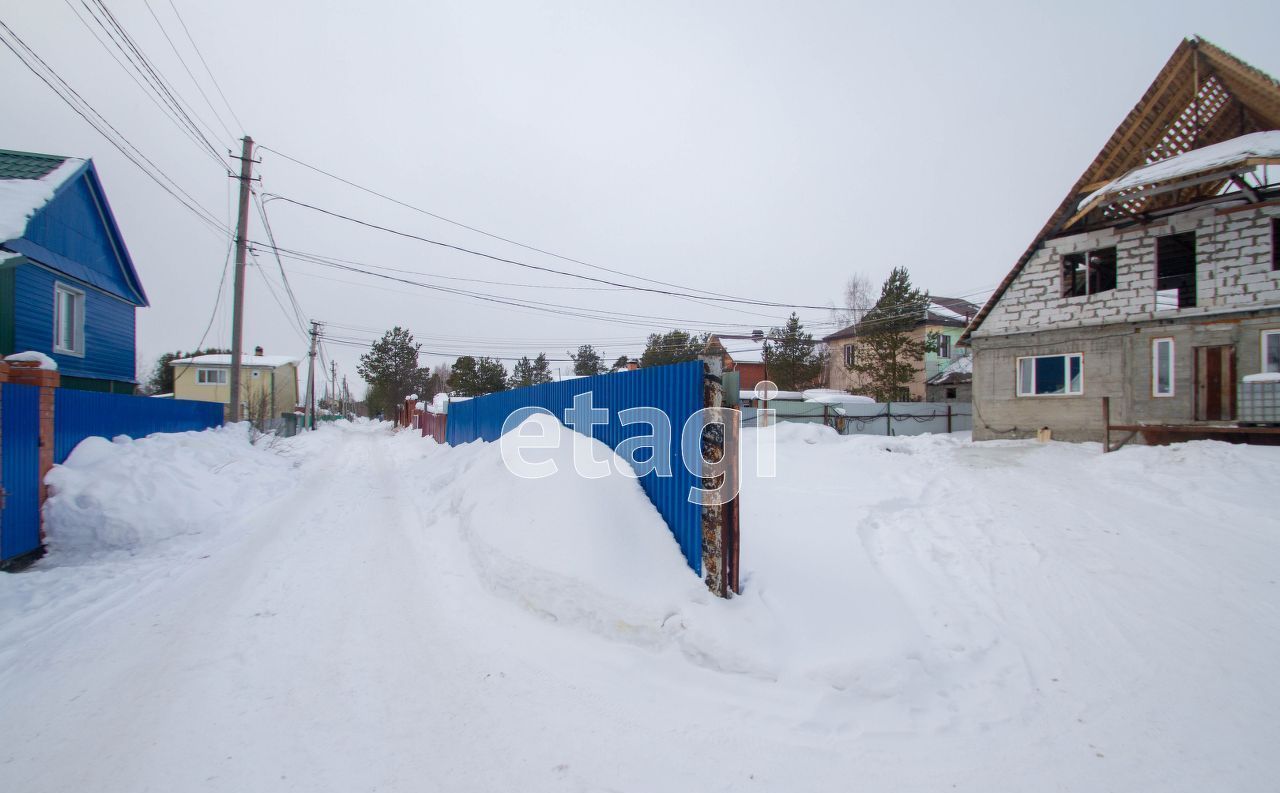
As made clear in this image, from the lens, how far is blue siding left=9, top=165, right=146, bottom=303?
11203 mm

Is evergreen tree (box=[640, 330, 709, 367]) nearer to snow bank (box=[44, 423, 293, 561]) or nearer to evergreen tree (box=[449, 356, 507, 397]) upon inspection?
evergreen tree (box=[449, 356, 507, 397])

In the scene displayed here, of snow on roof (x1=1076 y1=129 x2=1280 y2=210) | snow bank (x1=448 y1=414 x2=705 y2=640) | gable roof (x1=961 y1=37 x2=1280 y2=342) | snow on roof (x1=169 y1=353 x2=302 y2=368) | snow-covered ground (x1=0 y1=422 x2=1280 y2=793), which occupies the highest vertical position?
gable roof (x1=961 y1=37 x2=1280 y2=342)

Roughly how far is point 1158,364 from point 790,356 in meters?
21.7

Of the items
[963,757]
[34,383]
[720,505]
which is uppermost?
[34,383]

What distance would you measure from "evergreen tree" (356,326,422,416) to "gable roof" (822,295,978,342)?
3996 centimetres

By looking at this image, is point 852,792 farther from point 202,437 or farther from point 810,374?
point 810,374

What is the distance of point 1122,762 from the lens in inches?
109

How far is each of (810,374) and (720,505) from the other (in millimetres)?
32288

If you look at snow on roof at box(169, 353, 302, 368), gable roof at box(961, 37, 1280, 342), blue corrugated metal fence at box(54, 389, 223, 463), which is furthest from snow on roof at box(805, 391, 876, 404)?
snow on roof at box(169, 353, 302, 368)

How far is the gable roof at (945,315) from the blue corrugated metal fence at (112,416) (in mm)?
30392

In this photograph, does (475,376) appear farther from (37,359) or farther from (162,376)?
(37,359)

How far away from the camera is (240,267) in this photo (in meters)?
13.7

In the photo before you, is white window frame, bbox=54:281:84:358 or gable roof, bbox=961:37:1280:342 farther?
gable roof, bbox=961:37:1280:342

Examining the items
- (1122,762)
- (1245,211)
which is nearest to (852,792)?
(1122,762)
